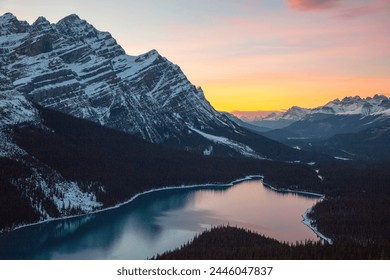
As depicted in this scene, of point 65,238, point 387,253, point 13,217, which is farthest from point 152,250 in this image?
point 387,253

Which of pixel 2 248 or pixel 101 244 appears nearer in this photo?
pixel 2 248

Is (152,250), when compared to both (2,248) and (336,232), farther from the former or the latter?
(336,232)

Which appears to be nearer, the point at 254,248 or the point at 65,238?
the point at 254,248
